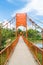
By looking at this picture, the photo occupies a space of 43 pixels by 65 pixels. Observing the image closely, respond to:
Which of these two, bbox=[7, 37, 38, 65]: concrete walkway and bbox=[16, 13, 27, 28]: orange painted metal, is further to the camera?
bbox=[16, 13, 27, 28]: orange painted metal

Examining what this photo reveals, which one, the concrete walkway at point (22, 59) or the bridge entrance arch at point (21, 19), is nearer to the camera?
the concrete walkway at point (22, 59)

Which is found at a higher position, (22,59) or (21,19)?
(21,19)

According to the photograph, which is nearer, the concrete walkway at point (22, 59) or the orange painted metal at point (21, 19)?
the concrete walkway at point (22, 59)

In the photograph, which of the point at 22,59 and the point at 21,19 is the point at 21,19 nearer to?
the point at 21,19

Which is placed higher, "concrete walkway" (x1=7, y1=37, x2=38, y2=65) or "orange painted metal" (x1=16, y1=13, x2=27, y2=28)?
"orange painted metal" (x1=16, y1=13, x2=27, y2=28)

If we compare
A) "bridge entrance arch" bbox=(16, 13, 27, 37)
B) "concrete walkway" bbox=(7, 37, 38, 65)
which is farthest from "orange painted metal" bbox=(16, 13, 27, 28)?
"concrete walkway" bbox=(7, 37, 38, 65)

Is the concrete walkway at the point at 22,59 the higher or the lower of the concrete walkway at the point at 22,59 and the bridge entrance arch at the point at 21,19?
the lower

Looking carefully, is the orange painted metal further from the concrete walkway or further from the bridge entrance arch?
the concrete walkway

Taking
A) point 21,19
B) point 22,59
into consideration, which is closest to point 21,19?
point 21,19

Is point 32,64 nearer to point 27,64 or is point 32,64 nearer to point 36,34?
point 27,64

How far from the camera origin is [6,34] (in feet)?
138

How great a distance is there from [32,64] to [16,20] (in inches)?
716

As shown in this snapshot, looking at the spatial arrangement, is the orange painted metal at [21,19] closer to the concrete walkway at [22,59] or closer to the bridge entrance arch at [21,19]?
the bridge entrance arch at [21,19]

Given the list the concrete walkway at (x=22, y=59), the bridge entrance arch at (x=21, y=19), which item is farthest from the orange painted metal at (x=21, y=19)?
the concrete walkway at (x=22, y=59)
